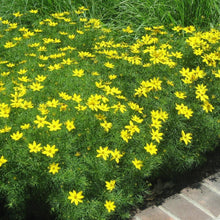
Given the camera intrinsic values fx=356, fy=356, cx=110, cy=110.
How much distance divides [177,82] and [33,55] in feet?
5.62

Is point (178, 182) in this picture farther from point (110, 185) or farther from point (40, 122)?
point (40, 122)

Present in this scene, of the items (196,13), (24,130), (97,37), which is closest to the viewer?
(24,130)

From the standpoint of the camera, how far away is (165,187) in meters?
3.36

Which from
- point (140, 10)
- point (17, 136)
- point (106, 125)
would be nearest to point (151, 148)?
point (106, 125)

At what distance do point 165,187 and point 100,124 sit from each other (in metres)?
0.98

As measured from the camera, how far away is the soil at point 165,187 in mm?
2795

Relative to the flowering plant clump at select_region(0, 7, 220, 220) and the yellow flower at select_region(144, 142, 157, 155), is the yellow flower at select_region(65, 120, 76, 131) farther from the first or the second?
the yellow flower at select_region(144, 142, 157, 155)

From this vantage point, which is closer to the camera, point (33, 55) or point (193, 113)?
point (193, 113)

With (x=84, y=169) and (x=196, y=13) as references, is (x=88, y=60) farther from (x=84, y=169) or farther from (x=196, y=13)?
(x=196, y=13)

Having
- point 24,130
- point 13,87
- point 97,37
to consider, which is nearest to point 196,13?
point 97,37

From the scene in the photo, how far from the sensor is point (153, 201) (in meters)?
3.17

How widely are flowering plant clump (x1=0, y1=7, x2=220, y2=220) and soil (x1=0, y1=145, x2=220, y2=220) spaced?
0.10 m

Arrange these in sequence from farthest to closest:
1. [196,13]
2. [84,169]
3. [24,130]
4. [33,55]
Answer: [196,13] < [33,55] < [24,130] < [84,169]

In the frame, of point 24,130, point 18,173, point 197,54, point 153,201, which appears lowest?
point 153,201
